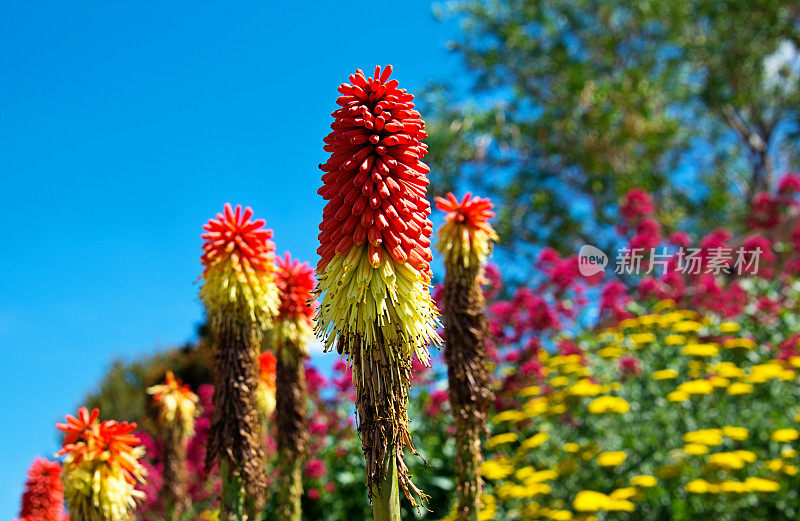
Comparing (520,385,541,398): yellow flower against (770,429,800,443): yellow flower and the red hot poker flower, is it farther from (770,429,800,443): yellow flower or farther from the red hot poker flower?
the red hot poker flower

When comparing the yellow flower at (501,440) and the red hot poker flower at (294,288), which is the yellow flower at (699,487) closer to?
the yellow flower at (501,440)

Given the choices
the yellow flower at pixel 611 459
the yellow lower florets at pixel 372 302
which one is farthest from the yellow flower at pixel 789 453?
the yellow lower florets at pixel 372 302

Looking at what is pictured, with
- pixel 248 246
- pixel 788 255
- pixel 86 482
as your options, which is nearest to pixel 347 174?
pixel 248 246

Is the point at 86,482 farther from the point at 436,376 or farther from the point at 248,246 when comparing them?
the point at 436,376

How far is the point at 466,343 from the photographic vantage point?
4637 mm

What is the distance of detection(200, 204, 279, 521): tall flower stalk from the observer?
4.60 metres

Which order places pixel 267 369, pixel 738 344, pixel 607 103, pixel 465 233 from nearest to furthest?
pixel 465 233 → pixel 267 369 → pixel 738 344 → pixel 607 103

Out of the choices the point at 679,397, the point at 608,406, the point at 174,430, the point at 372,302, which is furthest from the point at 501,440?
the point at 372,302

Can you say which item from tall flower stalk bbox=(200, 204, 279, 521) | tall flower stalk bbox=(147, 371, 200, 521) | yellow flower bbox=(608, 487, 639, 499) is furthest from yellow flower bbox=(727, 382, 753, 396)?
tall flower stalk bbox=(200, 204, 279, 521)

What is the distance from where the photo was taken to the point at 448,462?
9.30 metres

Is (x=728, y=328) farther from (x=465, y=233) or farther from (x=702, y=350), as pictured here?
(x=465, y=233)

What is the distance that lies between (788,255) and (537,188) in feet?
23.9

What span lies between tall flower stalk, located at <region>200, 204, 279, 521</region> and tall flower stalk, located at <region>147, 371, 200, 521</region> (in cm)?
222

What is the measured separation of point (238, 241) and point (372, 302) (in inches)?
70.1
